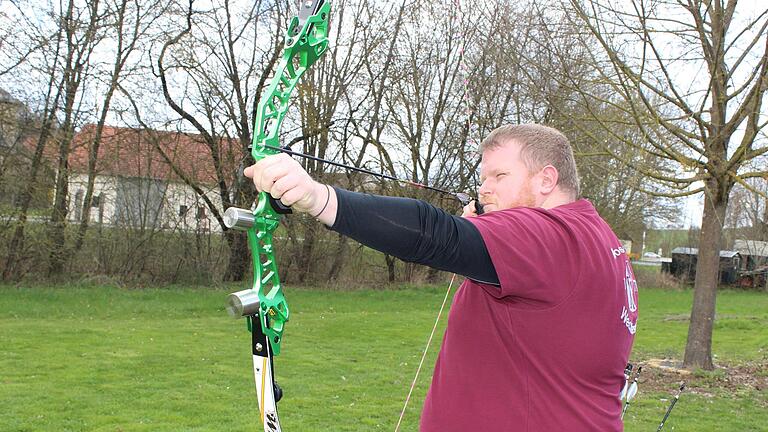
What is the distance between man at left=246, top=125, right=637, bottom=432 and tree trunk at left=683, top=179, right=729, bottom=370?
710 centimetres

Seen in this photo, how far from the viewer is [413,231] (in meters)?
1.40

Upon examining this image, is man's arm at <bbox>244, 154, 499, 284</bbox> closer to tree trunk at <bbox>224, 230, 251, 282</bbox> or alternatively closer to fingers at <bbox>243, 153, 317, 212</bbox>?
fingers at <bbox>243, 153, 317, 212</bbox>

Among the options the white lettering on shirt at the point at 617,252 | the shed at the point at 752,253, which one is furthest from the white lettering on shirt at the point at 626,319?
the shed at the point at 752,253

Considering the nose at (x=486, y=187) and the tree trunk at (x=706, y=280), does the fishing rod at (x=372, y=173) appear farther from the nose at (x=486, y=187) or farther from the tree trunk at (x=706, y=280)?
the tree trunk at (x=706, y=280)

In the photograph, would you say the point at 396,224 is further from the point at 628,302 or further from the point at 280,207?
the point at 628,302

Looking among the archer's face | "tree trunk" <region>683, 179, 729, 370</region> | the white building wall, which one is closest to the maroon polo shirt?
the archer's face

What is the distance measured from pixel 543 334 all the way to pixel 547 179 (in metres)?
0.42

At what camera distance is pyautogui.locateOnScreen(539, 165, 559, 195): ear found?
1.85m

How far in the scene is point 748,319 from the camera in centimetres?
1731

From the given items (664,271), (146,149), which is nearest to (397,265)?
(146,149)

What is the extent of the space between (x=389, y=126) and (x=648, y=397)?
13885mm

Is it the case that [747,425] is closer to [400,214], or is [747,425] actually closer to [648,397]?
[648,397]

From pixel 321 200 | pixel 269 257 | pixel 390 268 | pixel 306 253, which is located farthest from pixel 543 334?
pixel 390 268

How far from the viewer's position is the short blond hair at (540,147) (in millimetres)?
1838
